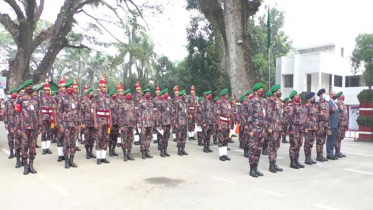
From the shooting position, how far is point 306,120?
24.3 feet

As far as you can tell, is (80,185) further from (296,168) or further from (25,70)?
(25,70)

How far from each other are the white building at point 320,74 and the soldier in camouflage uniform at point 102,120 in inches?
969

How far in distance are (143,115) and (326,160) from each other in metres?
4.87

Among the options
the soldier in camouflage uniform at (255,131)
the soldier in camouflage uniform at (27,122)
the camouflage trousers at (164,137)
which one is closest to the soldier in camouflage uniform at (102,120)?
the soldier in camouflage uniform at (27,122)

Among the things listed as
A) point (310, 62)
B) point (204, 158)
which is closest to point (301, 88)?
point (310, 62)

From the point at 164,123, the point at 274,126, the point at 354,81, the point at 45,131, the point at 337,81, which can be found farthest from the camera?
the point at 354,81

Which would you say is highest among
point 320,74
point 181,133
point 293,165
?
point 320,74

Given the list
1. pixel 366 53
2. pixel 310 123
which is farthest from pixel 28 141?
pixel 366 53

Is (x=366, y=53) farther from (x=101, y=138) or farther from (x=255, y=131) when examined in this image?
(x=101, y=138)

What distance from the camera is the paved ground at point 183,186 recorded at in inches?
181

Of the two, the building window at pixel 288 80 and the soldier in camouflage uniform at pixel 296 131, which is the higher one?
the building window at pixel 288 80

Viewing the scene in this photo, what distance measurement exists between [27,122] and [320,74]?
2676 cm

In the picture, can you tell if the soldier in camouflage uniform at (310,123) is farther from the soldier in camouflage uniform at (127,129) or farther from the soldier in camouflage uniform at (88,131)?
the soldier in camouflage uniform at (88,131)

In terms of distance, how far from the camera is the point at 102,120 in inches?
293
